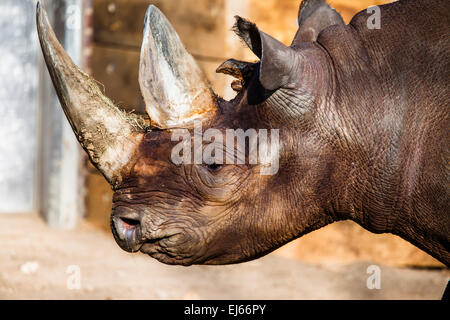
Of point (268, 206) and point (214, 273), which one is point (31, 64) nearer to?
point (214, 273)

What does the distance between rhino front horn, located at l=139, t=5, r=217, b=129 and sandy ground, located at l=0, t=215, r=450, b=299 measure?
205cm

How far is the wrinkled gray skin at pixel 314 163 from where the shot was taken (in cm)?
240

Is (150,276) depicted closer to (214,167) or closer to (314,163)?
(214,167)

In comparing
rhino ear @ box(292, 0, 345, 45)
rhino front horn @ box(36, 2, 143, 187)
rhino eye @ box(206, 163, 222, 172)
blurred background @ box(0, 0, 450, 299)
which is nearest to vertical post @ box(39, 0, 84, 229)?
blurred background @ box(0, 0, 450, 299)

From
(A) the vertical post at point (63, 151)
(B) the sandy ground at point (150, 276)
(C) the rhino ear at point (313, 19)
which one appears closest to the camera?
(C) the rhino ear at point (313, 19)

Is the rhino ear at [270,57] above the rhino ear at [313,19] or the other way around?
the other way around

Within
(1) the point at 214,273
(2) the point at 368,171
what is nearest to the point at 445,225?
(2) the point at 368,171

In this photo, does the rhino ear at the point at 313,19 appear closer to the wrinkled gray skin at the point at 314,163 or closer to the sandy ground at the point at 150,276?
the wrinkled gray skin at the point at 314,163

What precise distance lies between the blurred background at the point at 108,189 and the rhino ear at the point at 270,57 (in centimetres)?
246

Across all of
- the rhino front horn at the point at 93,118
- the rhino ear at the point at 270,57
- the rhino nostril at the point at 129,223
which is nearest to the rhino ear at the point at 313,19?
the rhino ear at the point at 270,57

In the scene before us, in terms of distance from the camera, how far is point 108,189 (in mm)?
5941

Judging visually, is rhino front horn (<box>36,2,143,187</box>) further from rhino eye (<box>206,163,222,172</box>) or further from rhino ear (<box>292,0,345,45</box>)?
rhino ear (<box>292,0,345,45</box>)

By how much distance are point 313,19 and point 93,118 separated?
4.11 feet

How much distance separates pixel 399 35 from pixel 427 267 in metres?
4.06
